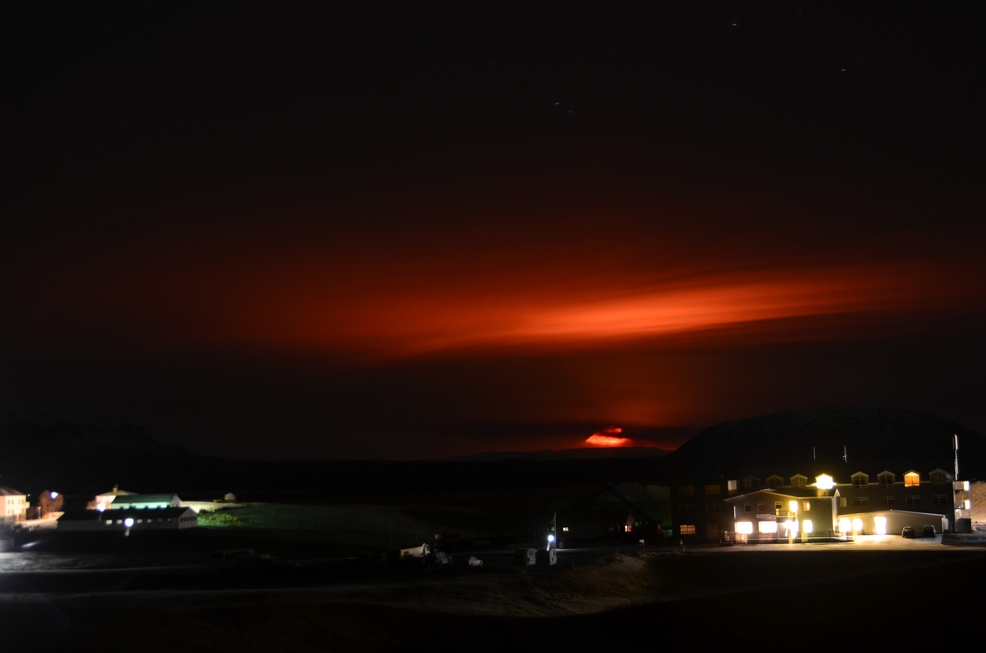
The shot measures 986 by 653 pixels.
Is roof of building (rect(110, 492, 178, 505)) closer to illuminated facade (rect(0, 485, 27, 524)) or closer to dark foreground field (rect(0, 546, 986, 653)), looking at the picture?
illuminated facade (rect(0, 485, 27, 524))

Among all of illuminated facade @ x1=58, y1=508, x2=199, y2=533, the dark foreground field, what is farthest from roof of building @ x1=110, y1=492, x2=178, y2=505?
the dark foreground field

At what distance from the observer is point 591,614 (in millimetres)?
40656

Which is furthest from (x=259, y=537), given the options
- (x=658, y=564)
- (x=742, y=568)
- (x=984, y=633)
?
(x=984, y=633)

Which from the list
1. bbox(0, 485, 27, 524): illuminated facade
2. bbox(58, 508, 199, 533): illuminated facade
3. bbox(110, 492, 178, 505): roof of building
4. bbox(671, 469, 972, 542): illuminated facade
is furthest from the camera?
bbox(0, 485, 27, 524): illuminated facade

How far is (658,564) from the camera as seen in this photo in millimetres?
53094

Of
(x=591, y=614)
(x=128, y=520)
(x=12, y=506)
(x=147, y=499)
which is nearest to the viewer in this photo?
(x=591, y=614)

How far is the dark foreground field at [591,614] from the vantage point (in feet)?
99.1

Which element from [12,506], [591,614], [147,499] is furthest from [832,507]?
[12,506]

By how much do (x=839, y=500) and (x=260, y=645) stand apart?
48949 mm

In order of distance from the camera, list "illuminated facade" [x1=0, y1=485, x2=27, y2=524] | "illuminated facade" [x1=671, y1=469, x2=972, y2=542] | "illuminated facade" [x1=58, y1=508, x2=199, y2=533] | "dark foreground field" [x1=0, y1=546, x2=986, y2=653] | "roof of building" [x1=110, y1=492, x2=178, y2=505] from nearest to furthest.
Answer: "dark foreground field" [x1=0, y1=546, x2=986, y2=653], "illuminated facade" [x1=671, y1=469, x2=972, y2=542], "illuminated facade" [x1=58, y1=508, x2=199, y2=533], "roof of building" [x1=110, y1=492, x2=178, y2=505], "illuminated facade" [x1=0, y1=485, x2=27, y2=524]

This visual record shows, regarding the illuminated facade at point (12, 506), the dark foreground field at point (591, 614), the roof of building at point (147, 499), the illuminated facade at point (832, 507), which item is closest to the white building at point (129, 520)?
the roof of building at point (147, 499)

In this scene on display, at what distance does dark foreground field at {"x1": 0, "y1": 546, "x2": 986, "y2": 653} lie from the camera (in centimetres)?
3022

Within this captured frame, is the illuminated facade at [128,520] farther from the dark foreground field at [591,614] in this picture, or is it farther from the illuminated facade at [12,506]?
the dark foreground field at [591,614]

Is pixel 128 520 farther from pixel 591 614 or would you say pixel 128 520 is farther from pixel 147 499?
pixel 591 614
